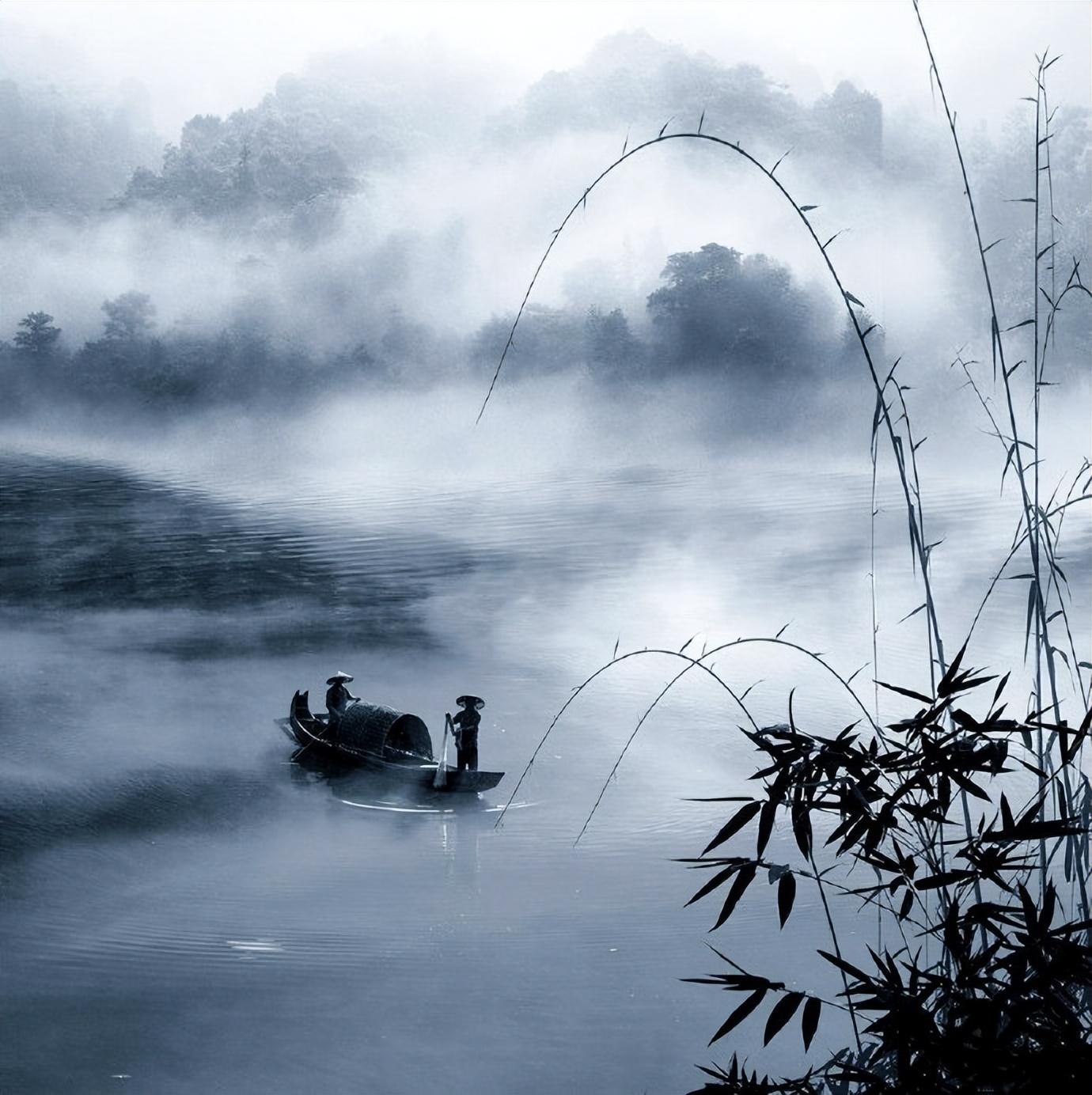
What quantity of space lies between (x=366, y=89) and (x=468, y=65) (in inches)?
18.1

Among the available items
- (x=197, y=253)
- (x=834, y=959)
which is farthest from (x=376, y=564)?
(x=834, y=959)

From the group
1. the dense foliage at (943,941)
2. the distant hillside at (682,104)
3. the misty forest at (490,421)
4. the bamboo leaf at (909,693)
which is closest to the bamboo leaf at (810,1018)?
the dense foliage at (943,941)

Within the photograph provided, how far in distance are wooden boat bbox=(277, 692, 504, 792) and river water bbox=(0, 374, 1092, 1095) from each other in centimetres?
9

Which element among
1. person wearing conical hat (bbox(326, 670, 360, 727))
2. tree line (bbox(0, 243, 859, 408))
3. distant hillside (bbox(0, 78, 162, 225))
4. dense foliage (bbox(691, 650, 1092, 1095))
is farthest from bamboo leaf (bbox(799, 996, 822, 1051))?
distant hillside (bbox(0, 78, 162, 225))

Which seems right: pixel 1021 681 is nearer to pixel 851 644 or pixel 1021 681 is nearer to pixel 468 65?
pixel 851 644

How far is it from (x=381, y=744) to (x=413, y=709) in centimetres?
66

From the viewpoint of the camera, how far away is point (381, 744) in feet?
15.4

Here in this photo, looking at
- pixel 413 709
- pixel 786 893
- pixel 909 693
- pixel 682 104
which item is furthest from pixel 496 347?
pixel 786 893

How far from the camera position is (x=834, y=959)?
0.97 m

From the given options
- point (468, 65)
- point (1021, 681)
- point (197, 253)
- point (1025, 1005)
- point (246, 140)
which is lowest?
point (1025, 1005)

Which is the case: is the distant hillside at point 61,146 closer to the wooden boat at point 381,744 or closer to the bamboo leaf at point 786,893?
the wooden boat at point 381,744

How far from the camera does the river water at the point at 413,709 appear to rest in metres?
2.98

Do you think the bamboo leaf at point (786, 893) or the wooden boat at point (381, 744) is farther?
the wooden boat at point (381, 744)

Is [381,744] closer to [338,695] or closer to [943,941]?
[338,695]
